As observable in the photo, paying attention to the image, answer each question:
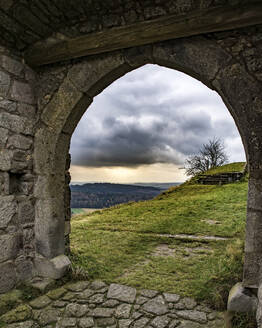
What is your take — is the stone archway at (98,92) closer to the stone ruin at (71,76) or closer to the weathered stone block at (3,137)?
Answer: the stone ruin at (71,76)

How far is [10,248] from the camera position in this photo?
3.03m

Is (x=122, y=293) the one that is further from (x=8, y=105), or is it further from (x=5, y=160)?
(x=8, y=105)

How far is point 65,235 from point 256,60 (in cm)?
332

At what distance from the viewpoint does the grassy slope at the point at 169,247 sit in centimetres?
312

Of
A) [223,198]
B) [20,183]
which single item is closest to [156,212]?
[223,198]

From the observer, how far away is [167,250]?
4496mm

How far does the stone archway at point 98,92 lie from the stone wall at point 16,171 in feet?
0.37

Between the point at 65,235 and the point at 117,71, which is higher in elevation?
the point at 117,71

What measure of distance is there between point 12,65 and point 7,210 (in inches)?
71.6

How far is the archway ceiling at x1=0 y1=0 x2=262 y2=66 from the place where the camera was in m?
2.40

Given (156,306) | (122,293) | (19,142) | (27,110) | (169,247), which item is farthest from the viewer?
(169,247)

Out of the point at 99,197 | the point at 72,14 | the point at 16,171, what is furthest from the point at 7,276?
the point at 99,197

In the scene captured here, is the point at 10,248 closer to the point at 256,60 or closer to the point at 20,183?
the point at 20,183

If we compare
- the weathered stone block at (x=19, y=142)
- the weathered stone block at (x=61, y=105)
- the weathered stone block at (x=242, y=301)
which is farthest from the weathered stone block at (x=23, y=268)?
the weathered stone block at (x=242, y=301)
